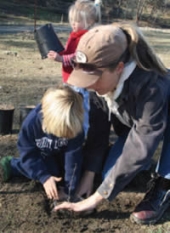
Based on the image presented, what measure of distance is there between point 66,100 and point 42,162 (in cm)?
58

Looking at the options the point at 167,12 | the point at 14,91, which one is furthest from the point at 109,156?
the point at 167,12

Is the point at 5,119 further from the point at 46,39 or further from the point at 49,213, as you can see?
the point at 49,213

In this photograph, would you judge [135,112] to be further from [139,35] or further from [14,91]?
[14,91]

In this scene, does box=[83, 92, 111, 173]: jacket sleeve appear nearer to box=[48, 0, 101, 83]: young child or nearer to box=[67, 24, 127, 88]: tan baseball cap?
box=[67, 24, 127, 88]: tan baseball cap

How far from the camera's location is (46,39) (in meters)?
4.08

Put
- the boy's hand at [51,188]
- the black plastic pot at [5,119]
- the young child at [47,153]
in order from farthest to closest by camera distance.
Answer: the black plastic pot at [5,119] → the boy's hand at [51,188] → the young child at [47,153]

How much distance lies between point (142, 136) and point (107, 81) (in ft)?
1.21

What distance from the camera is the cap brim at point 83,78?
6.66ft

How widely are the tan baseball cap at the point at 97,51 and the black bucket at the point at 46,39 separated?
2064 millimetres

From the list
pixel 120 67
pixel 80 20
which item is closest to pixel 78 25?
pixel 80 20

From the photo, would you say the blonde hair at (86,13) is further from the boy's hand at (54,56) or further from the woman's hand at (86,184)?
the woman's hand at (86,184)

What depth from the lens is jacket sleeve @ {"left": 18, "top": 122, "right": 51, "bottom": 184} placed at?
8.37 ft

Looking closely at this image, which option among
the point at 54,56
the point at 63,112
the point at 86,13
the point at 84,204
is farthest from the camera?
the point at 54,56

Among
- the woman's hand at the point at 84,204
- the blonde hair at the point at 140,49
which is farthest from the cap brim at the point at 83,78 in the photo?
the woman's hand at the point at 84,204
